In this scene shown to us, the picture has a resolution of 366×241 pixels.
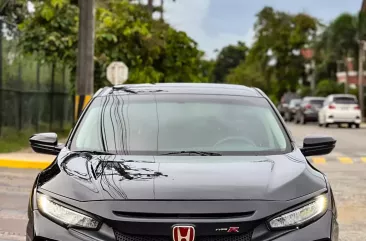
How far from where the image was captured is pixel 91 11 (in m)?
19.0

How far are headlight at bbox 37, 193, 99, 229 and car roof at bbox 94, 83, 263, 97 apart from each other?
Answer: 1828 mm

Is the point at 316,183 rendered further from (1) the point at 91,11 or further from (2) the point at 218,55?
(2) the point at 218,55

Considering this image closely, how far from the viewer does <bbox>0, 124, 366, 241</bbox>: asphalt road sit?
8.06m

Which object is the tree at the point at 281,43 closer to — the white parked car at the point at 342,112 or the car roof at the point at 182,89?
the white parked car at the point at 342,112

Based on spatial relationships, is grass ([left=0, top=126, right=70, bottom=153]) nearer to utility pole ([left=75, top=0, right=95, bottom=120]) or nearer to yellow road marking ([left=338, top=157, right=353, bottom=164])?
utility pole ([left=75, top=0, right=95, bottom=120])

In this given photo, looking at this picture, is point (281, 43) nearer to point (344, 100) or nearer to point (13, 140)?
point (344, 100)

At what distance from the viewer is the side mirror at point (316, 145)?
5930mm

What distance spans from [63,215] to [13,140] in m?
16.4

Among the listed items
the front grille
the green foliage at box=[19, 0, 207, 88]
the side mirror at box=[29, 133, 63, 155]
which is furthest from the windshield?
the green foliage at box=[19, 0, 207, 88]

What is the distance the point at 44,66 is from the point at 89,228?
22.7m

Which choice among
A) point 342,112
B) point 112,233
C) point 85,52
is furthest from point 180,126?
point 342,112

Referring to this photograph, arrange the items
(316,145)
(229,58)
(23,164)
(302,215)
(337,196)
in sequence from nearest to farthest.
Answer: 1. (302,215)
2. (316,145)
3. (337,196)
4. (23,164)
5. (229,58)

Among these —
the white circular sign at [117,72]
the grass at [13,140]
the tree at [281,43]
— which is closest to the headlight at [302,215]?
the grass at [13,140]

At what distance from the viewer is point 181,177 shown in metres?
4.55
